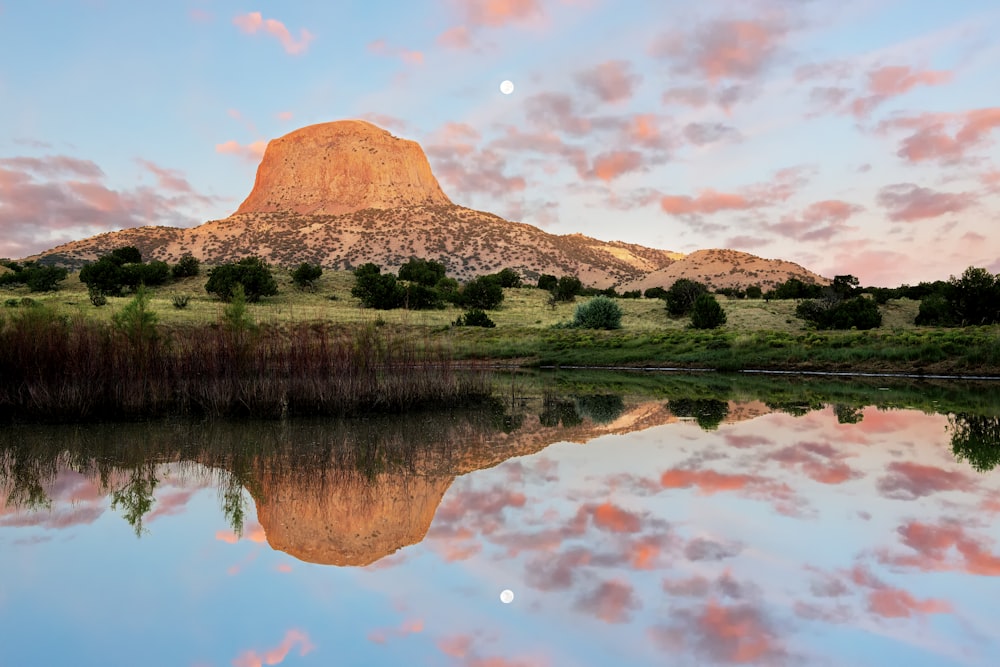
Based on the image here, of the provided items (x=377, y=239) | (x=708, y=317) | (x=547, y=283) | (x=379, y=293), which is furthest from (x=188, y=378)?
(x=377, y=239)

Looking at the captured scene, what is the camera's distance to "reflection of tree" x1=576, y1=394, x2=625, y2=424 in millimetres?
12039

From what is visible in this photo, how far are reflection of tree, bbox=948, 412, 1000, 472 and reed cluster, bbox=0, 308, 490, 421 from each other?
7649mm

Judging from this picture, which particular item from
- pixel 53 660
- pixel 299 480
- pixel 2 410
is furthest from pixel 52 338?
pixel 53 660

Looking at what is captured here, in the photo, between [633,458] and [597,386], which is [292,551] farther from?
[597,386]

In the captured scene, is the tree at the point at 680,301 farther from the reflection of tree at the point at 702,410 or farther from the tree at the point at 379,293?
the reflection of tree at the point at 702,410

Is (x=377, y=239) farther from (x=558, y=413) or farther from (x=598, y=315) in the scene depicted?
(x=558, y=413)

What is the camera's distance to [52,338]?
11.1m

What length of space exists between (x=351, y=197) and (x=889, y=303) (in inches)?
3287

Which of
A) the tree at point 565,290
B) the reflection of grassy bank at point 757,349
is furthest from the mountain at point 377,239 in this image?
the reflection of grassy bank at point 757,349

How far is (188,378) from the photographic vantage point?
11.5 metres

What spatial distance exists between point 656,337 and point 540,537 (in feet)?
70.4

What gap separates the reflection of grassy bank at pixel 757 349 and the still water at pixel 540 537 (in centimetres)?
1022

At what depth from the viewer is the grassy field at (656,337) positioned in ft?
64.5

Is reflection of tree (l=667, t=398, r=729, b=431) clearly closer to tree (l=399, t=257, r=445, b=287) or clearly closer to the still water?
the still water
